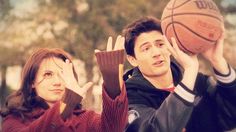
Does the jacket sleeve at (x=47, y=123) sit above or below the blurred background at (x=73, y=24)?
above

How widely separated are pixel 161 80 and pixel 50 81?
972 mm

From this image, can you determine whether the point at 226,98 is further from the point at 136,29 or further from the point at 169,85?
the point at 136,29

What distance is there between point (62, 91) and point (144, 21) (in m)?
1.09

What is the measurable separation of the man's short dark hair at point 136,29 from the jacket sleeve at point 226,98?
0.68 metres

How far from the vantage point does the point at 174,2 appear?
522cm

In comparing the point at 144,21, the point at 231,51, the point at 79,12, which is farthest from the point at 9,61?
the point at 144,21

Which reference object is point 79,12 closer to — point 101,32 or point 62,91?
point 101,32

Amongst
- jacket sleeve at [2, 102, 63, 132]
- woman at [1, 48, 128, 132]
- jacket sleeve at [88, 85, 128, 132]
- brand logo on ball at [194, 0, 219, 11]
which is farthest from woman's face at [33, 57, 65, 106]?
brand logo on ball at [194, 0, 219, 11]

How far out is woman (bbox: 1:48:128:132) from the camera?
14.0 ft

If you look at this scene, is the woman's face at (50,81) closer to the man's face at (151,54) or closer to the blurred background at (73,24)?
the man's face at (151,54)

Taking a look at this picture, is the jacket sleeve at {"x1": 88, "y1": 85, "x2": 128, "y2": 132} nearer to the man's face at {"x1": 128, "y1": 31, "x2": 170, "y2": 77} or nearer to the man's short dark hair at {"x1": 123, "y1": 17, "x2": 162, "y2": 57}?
the man's face at {"x1": 128, "y1": 31, "x2": 170, "y2": 77}

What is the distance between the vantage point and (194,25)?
5043 mm

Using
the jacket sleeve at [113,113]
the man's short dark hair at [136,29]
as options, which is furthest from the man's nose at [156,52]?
the jacket sleeve at [113,113]

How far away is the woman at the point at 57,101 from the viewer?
426 cm
